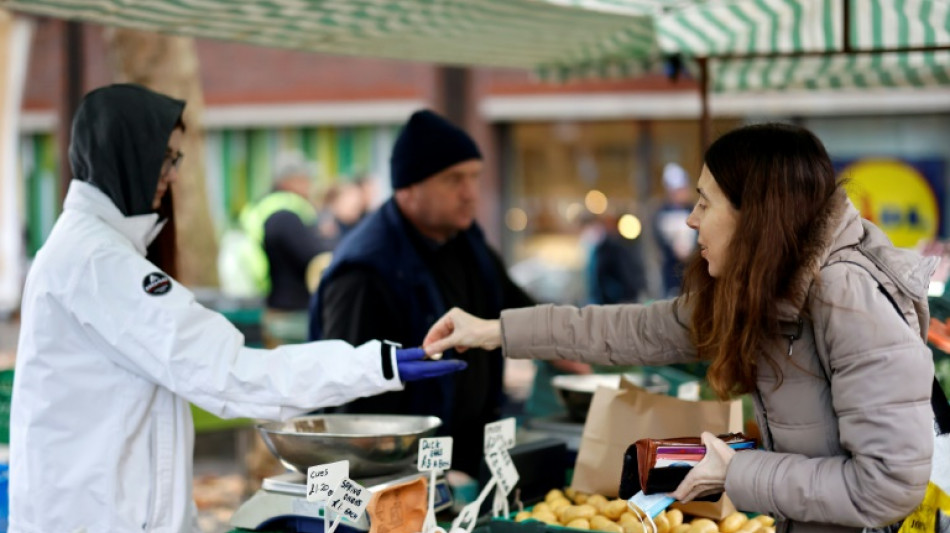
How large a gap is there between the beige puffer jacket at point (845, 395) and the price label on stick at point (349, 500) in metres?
0.79

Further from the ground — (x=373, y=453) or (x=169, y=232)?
(x=169, y=232)

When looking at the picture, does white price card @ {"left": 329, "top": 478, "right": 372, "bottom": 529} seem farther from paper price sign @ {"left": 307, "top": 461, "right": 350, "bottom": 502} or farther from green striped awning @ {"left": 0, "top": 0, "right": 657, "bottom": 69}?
green striped awning @ {"left": 0, "top": 0, "right": 657, "bottom": 69}

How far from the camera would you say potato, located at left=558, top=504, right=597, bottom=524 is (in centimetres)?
272

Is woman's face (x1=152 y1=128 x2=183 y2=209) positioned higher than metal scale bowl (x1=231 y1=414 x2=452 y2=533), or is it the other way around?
woman's face (x1=152 y1=128 x2=183 y2=209)

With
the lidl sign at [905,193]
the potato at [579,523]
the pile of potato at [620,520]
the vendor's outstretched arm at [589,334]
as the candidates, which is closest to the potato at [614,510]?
the pile of potato at [620,520]

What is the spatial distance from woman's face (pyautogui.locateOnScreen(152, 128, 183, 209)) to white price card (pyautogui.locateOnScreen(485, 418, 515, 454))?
3.26ft

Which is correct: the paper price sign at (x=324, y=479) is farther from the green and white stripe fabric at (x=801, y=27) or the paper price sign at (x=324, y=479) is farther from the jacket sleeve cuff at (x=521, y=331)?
the green and white stripe fabric at (x=801, y=27)

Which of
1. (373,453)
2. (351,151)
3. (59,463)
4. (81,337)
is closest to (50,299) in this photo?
(81,337)

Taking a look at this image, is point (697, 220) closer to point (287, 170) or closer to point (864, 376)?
point (864, 376)

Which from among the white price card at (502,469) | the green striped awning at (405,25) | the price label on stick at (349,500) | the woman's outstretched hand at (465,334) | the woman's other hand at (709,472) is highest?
the green striped awning at (405,25)

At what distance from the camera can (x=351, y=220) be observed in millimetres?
9414

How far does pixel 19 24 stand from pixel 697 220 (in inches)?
230

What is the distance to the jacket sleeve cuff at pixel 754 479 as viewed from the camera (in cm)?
204

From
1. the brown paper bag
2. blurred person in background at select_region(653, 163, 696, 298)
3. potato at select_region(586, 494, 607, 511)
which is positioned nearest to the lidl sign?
blurred person in background at select_region(653, 163, 696, 298)
